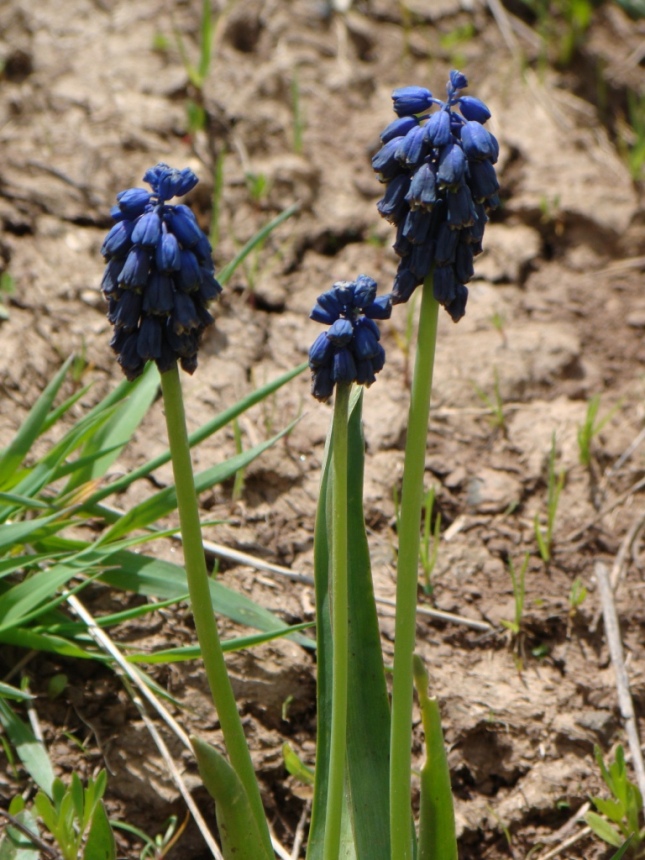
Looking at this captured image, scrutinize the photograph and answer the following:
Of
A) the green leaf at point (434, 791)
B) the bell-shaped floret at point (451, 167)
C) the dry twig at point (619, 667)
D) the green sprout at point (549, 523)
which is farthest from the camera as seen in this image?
the green sprout at point (549, 523)

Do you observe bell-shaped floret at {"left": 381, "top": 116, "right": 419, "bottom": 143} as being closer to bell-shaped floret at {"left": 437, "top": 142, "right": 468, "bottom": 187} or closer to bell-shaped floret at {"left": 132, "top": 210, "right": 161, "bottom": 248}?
bell-shaped floret at {"left": 437, "top": 142, "right": 468, "bottom": 187}

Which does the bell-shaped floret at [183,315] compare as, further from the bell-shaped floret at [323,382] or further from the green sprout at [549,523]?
the green sprout at [549,523]

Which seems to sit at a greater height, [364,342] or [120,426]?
[120,426]

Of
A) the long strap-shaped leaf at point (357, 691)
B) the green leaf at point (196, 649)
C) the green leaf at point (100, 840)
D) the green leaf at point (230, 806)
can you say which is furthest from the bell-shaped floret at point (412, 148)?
the green leaf at point (100, 840)

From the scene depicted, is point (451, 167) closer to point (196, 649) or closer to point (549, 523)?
point (196, 649)

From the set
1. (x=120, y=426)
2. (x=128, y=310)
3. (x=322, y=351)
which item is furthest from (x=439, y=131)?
(x=120, y=426)

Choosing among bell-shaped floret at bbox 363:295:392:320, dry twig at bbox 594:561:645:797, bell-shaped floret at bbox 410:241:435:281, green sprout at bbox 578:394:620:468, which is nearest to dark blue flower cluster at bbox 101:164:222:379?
bell-shaped floret at bbox 363:295:392:320
